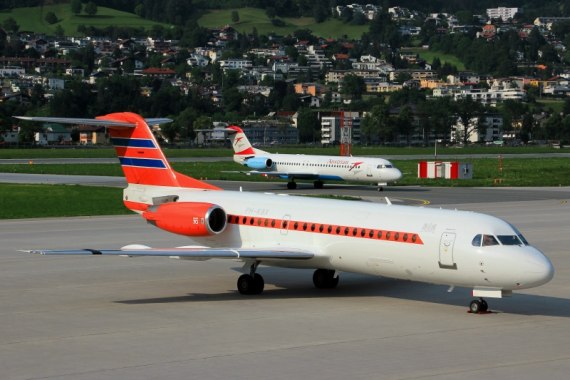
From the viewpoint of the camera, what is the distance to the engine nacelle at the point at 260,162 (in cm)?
7738

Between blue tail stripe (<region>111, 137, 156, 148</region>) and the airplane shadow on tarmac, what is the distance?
535 cm

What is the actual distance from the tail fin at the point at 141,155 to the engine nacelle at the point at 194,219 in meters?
2.09

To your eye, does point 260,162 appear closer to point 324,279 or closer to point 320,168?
point 320,168

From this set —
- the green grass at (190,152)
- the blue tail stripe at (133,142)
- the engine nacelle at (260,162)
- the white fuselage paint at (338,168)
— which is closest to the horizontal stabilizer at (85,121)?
the blue tail stripe at (133,142)

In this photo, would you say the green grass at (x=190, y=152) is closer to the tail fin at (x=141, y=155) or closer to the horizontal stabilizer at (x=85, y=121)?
the tail fin at (x=141, y=155)

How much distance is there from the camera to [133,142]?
33719mm

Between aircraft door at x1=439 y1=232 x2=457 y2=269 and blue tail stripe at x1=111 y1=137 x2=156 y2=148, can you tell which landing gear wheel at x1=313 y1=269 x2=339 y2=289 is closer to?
aircraft door at x1=439 y1=232 x2=457 y2=269

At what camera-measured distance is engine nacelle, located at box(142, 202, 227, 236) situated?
30.5 m

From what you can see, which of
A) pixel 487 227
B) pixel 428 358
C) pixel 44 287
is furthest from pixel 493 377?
pixel 44 287

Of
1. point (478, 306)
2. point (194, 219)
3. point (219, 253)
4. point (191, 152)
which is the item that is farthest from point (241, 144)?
point (191, 152)

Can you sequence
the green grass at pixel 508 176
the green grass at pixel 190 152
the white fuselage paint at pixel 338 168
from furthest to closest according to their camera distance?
the green grass at pixel 190 152 → the green grass at pixel 508 176 → the white fuselage paint at pixel 338 168

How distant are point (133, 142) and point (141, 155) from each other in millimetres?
472

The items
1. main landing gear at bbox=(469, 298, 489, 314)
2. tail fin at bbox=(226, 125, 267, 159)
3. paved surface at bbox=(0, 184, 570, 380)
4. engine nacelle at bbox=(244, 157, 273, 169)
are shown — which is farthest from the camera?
tail fin at bbox=(226, 125, 267, 159)

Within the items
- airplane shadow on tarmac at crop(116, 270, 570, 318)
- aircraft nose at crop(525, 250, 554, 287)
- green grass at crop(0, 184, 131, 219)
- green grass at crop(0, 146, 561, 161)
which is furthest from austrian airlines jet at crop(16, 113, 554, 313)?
green grass at crop(0, 146, 561, 161)
